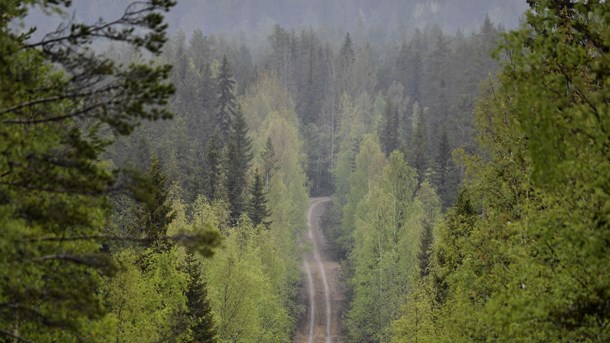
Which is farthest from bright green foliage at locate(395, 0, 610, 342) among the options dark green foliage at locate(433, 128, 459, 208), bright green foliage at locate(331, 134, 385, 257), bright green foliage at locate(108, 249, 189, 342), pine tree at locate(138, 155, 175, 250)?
dark green foliage at locate(433, 128, 459, 208)

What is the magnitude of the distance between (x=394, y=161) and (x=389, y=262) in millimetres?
8311

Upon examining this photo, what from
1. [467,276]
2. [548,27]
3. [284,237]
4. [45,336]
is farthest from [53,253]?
[284,237]

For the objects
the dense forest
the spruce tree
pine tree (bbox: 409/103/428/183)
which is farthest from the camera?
pine tree (bbox: 409/103/428/183)

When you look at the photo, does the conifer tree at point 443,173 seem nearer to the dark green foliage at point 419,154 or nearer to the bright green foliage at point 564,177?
the dark green foliage at point 419,154

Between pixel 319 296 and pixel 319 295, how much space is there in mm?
194

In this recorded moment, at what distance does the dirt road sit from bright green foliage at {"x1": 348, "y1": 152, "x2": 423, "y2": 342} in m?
5.05

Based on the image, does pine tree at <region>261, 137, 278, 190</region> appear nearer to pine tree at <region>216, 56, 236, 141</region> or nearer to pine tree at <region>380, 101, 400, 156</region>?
pine tree at <region>216, 56, 236, 141</region>

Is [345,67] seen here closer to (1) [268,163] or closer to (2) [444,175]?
(2) [444,175]

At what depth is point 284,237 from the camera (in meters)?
45.2

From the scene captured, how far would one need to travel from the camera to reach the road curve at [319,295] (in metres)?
44.6

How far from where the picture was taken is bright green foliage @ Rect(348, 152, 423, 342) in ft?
118

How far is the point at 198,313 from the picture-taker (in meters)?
20.8

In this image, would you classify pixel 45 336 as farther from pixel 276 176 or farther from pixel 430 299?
pixel 276 176

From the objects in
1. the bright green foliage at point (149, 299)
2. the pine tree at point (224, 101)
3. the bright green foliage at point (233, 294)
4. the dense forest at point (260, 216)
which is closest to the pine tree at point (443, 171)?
the dense forest at point (260, 216)
